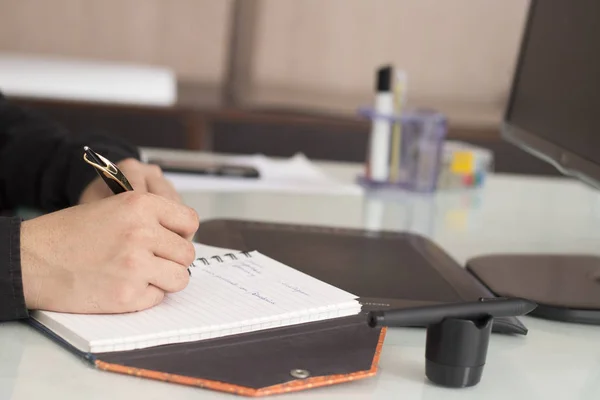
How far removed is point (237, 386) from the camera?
62 centimetres

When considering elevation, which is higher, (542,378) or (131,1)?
(131,1)

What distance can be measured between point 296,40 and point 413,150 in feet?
5.85

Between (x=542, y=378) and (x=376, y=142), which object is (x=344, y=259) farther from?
(x=376, y=142)

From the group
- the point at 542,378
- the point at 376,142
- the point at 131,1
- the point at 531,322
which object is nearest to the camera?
the point at 542,378

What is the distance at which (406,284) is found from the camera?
0.90 metres

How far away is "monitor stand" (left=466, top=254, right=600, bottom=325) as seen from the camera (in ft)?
2.84

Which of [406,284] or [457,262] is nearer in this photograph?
[406,284]

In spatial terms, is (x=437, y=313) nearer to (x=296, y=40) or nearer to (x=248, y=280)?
(x=248, y=280)

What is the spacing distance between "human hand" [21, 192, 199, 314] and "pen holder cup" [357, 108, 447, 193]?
2.70 feet

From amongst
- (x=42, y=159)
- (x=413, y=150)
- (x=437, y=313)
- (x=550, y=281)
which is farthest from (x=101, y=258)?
(x=413, y=150)

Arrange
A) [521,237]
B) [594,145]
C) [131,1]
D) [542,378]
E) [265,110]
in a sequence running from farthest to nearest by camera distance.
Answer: [131,1]
[265,110]
[521,237]
[594,145]
[542,378]

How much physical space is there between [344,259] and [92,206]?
0.31 meters

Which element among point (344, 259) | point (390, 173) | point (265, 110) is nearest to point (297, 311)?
point (344, 259)

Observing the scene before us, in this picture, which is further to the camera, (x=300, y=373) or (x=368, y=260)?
(x=368, y=260)
